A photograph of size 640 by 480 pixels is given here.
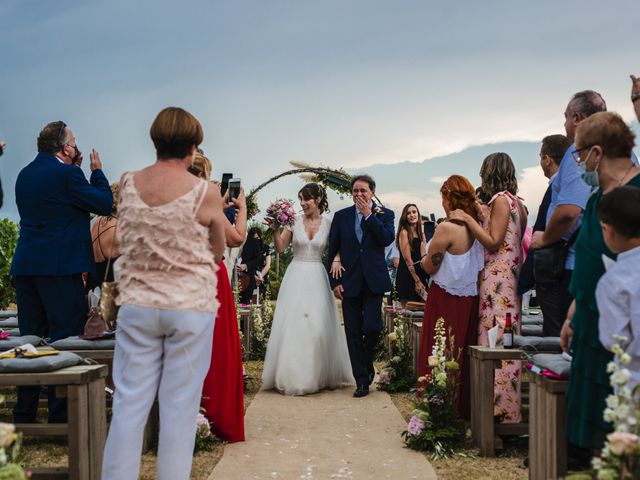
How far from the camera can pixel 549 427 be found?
3979 millimetres

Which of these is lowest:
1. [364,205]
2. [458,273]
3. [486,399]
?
[486,399]

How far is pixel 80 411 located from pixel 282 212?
15.2 ft

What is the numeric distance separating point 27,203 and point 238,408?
7.30 ft

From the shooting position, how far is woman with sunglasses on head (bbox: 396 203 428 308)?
11.3 meters

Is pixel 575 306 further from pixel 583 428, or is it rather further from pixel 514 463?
pixel 514 463

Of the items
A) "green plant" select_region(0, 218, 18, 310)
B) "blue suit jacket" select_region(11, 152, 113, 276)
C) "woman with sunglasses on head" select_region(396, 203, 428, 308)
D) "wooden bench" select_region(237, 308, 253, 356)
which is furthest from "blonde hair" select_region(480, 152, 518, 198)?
"green plant" select_region(0, 218, 18, 310)

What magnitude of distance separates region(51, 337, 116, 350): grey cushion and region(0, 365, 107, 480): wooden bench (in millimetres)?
1089

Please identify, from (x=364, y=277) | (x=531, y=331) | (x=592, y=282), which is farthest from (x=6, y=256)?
(x=592, y=282)

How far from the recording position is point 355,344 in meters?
8.18

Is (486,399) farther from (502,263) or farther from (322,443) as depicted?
(322,443)

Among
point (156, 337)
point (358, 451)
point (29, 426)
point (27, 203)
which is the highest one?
point (27, 203)

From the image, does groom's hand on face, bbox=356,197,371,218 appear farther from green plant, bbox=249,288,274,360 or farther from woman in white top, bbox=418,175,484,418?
green plant, bbox=249,288,274,360

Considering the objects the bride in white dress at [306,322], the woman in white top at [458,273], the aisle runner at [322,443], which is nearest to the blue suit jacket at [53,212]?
the aisle runner at [322,443]

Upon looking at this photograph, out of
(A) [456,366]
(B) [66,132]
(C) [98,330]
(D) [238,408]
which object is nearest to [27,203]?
(B) [66,132]
